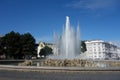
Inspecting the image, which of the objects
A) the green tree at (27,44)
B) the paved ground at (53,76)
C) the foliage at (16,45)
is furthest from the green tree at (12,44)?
the paved ground at (53,76)

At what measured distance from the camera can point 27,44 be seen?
118 meters

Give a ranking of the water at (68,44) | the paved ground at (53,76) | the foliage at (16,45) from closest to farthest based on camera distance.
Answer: the paved ground at (53,76)
the water at (68,44)
the foliage at (16,45)

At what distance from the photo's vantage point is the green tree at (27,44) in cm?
11625

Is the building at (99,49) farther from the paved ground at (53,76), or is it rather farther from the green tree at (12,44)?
the paved ground at (53,76)

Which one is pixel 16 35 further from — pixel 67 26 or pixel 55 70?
pixel 55 70

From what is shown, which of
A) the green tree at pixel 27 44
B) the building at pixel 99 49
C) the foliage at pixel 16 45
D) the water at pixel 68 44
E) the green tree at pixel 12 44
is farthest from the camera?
the building at pixel 99 49

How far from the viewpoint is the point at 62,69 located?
43969 mm

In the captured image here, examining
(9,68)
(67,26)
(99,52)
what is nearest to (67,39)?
(67,26)

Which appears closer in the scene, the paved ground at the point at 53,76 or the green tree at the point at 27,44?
the paved ground at the point at 53,76

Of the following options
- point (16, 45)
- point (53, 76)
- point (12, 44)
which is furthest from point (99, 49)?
point (53, 76)

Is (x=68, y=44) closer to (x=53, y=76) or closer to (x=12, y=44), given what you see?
(x=53, y=76)

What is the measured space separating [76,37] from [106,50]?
12296 cm

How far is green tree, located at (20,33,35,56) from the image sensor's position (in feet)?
381

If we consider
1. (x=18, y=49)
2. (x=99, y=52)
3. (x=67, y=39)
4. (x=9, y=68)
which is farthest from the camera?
(x=99, y=52)
